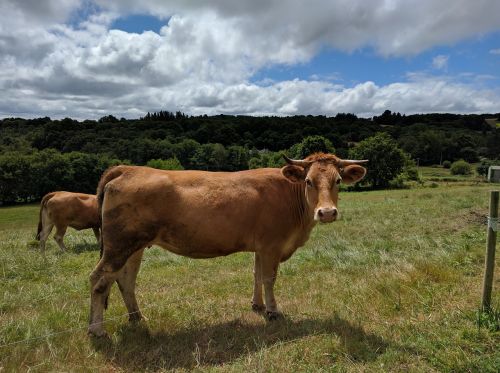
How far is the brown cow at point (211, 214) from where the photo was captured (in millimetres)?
6328

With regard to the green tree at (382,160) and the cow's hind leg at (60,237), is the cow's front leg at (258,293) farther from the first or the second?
the green tree at (382,160)

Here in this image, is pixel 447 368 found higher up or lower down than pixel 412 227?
higher up

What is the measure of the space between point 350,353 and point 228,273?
536 cm

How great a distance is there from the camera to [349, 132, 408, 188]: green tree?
270 feet

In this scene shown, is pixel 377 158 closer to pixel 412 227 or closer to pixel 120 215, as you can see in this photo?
pixel 412 227

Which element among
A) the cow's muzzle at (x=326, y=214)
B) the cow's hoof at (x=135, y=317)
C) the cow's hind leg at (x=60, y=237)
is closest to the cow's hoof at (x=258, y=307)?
the cow's hoof at (x=135, y=317)

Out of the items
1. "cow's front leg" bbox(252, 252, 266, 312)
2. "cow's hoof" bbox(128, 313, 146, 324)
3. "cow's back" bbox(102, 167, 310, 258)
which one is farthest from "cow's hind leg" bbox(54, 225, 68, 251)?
"cow's front leg" bbox(252, 252, 266, 312)

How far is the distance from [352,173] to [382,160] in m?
81.1

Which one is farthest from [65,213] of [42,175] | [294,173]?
[42,175]

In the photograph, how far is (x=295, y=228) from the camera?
725cm

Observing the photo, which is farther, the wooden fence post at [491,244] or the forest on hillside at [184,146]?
the forest on hillside at [184,146]

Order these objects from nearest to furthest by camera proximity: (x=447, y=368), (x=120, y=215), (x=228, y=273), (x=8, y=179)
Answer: (x=447, y=368)
(x=120, y=215)
(x=228, y=273)
(x=8, y=179)

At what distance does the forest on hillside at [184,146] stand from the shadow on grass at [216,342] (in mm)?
73993

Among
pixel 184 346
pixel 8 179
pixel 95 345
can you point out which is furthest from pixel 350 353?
pixel 8 179
